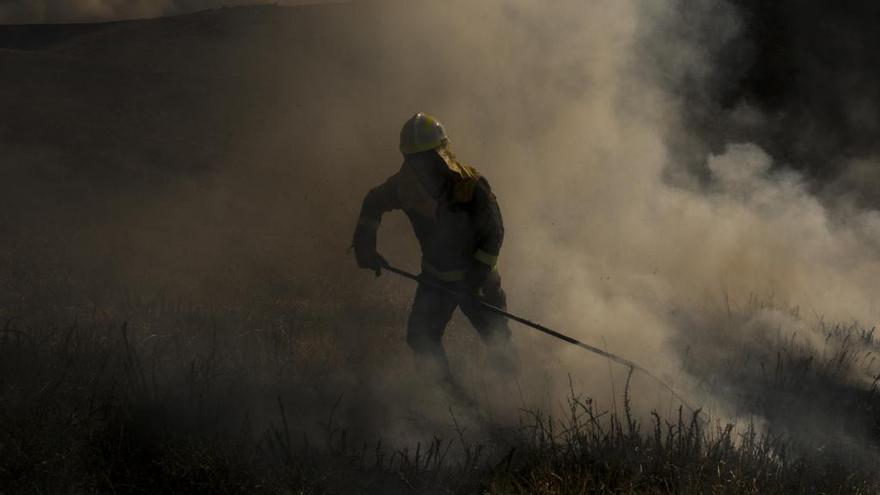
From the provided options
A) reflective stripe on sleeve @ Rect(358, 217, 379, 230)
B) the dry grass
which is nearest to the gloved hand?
reflective stripe on sleeve @ Rect(358, 217, 379, 230)

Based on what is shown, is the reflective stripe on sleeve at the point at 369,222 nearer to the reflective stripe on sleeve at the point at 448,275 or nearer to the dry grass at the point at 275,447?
the reflective stripe on sleeve at the point at 448,275

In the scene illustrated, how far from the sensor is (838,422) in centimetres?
396

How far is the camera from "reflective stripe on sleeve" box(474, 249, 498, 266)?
4062mm

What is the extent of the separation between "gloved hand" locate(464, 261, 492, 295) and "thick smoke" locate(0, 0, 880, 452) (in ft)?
1.93

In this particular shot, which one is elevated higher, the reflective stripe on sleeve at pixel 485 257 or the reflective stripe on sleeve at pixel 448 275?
the reflective stripe on sleeve at pixel 485 257

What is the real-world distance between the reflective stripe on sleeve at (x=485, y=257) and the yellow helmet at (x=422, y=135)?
591 mm

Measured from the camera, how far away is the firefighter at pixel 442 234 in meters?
4.01

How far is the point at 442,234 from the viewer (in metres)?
4.17

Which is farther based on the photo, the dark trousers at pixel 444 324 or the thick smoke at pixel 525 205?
the thick smoke at pixel 525 205

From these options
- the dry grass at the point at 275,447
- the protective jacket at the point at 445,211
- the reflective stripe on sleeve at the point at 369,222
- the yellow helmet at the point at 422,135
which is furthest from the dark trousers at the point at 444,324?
the yellow helmet at the point at 422,135

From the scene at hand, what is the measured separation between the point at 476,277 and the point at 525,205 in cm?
383

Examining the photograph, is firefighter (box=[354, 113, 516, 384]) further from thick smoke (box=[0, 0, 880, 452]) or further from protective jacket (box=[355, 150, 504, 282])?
thick smoke (box=[0, 0, 880, 452])

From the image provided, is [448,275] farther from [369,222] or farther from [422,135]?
[422,135]

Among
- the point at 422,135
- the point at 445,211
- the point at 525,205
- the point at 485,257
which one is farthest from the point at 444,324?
the point at 525,205
